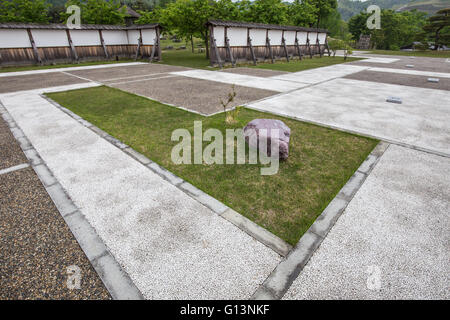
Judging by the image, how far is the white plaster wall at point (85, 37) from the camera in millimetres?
18750

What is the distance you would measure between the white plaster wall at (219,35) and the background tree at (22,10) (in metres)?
20.7

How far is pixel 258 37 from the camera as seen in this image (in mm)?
19828

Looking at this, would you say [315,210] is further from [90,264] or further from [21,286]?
[21,286]

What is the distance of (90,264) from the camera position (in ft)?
8.27

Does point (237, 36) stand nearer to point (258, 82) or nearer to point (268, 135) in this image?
point (258, 82)

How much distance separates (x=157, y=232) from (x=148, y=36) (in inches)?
861

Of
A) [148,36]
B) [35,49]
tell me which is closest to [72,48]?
[35,49]

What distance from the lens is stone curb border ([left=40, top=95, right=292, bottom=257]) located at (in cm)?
279

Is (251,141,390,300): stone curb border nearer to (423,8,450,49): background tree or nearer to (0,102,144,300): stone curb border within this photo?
(0,102,144,300): stone curb border

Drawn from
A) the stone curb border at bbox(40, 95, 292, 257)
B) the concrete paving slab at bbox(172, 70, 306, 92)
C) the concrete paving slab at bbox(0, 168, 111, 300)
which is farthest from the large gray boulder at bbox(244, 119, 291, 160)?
the concrete paving slab at bbox(172, 70, 306, 92)

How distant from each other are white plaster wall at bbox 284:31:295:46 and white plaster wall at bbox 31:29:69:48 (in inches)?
763
